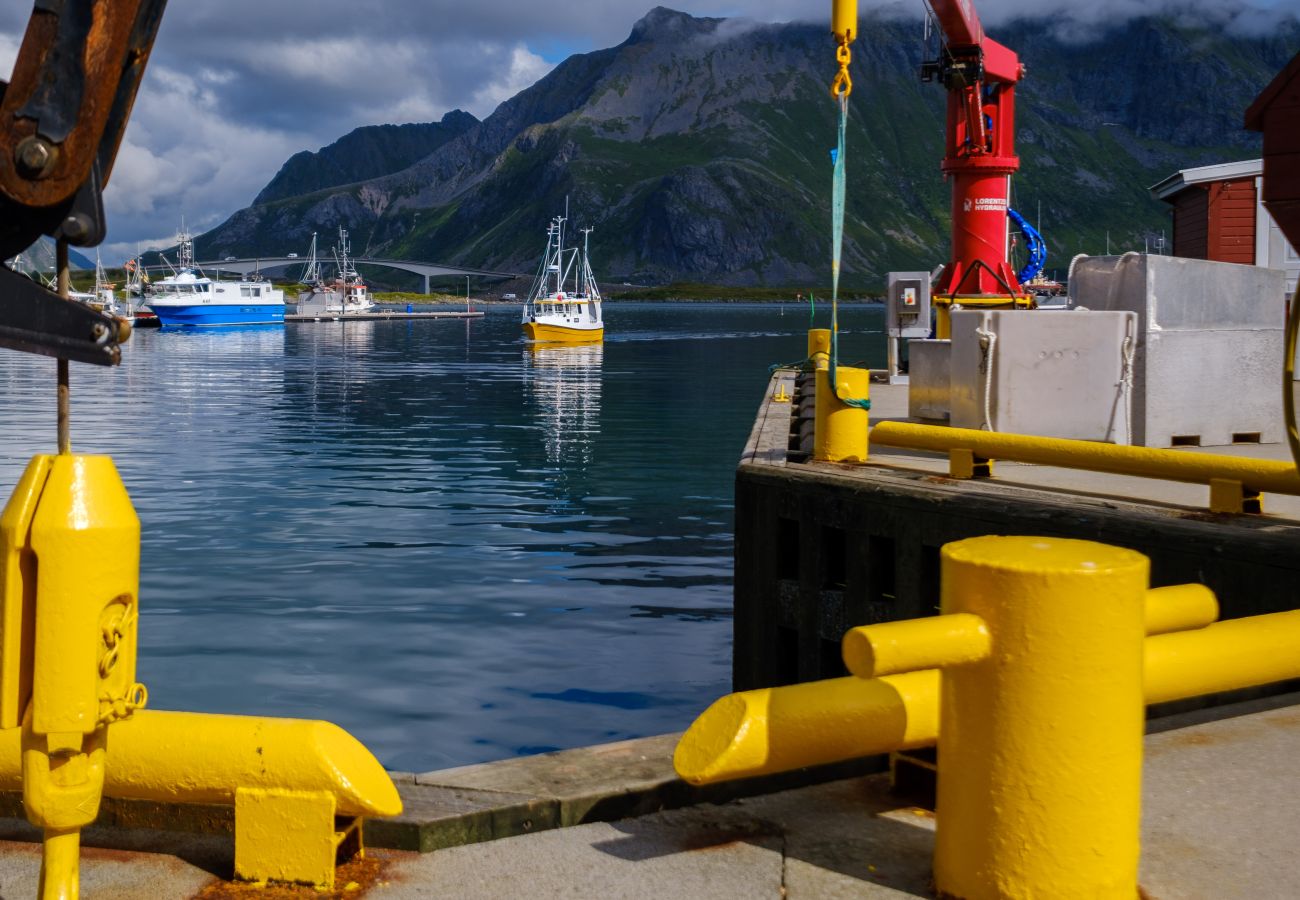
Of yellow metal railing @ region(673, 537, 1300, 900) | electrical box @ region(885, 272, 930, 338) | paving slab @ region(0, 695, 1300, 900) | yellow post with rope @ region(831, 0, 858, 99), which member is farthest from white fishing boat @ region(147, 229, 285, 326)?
yellow metal railing @ region(673, 537, 1300, 900)

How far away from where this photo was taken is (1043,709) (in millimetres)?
3670

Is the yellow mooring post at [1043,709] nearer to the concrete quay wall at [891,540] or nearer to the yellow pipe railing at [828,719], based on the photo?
the yellow pipe railing at [828,719]

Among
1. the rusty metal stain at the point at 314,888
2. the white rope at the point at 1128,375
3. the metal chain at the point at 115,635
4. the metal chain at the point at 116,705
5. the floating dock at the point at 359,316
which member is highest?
the floating dock at the point at 359,316

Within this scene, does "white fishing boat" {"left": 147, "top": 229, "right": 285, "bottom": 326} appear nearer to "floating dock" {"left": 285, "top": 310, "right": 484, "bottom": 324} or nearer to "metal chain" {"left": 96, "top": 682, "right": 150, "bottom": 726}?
"floating dock" {"left": 285, "top": 310, "right": 484, "bottom": 324}

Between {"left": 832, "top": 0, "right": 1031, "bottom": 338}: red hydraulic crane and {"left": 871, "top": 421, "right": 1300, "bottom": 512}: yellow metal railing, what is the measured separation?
15.4m

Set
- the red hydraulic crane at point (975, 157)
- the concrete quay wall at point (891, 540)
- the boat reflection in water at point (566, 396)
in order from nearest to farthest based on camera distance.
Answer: the concrete quay wall at point (891, 540), the red hydraulic crane at point (975, 157), the boat reflection in water at point (566, 396)

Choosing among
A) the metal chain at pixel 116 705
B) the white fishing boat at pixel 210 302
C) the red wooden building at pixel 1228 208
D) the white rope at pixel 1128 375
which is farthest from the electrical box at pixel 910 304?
the white fishing boat at pixel 210 302

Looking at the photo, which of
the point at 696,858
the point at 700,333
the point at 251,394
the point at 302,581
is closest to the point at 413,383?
the point at 251,394

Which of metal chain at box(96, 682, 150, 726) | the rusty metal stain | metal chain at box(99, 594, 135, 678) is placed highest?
metal chain at box(99, 594, 135, 678)

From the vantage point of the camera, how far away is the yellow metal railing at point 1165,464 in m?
7.59

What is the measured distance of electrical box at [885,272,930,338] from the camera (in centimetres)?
2756

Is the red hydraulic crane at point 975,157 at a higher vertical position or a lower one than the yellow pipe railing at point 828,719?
higher

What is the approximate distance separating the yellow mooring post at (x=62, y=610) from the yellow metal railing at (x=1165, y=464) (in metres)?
5.99

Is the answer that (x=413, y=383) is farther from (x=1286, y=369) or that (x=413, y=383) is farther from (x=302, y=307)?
(x=302, y=307)
